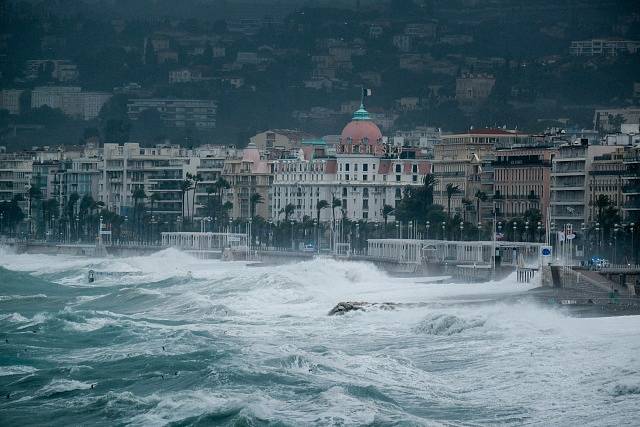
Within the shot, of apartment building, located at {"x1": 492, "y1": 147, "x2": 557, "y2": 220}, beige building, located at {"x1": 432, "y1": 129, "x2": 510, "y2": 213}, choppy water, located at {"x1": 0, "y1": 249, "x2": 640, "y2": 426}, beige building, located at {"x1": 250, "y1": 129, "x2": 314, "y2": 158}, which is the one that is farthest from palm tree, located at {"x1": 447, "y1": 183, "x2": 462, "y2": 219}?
beige building, located at {"x1": 250, "y1": 129, "x2": 314, "y2": 158}

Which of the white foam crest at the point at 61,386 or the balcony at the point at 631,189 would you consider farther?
the balcony at the point at 631,189

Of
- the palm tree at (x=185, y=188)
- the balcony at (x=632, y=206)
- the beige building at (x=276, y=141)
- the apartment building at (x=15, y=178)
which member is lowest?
the balcony at (x=632, y=206)

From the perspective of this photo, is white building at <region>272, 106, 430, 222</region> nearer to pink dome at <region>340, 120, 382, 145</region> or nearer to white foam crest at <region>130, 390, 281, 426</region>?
pink dome at <region>340, 120, 382, 145</region>

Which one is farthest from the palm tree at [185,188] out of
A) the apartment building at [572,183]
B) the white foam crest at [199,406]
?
the white foam crest at [199,406]

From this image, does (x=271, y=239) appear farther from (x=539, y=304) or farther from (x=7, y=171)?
(x=539, y=304)

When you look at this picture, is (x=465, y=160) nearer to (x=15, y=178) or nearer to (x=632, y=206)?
(x=632, y=206)

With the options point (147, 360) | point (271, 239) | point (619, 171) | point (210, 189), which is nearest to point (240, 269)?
point (619, 171)

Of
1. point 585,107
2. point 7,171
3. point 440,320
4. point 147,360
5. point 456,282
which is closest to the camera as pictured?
point 147,360

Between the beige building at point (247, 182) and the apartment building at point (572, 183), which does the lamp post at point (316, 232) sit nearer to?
the beige building at point (247, 182)
